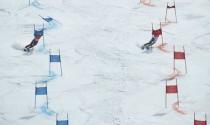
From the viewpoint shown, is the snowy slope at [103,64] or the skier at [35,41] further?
the skier at [35,41]

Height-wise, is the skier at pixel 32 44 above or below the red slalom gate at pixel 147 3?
below

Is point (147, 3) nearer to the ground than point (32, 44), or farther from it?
farther from it

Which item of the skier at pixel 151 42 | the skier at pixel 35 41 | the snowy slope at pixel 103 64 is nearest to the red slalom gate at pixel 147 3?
the snowy slope at pixel 103 64

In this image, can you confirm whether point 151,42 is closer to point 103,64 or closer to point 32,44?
point 103,64

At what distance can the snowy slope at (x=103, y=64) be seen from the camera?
12.9 meters

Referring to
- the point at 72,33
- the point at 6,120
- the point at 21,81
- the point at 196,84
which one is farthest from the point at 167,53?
the point at 6,120

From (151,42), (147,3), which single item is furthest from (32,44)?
(147,3)

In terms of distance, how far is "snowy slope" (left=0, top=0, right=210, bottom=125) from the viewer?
12859 millimetres

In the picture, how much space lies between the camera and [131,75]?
48.0 feet

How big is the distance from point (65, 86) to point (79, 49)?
240 cm

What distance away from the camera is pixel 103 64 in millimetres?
15219

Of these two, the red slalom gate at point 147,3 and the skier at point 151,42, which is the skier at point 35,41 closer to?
the skier at point 151,42

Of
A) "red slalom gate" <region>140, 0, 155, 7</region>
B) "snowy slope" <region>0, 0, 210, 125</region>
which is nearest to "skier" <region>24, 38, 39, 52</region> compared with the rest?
"snowy slope" <region>0, 0, 210, 125</region>

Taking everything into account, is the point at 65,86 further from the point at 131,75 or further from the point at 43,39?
the point at 43,39
